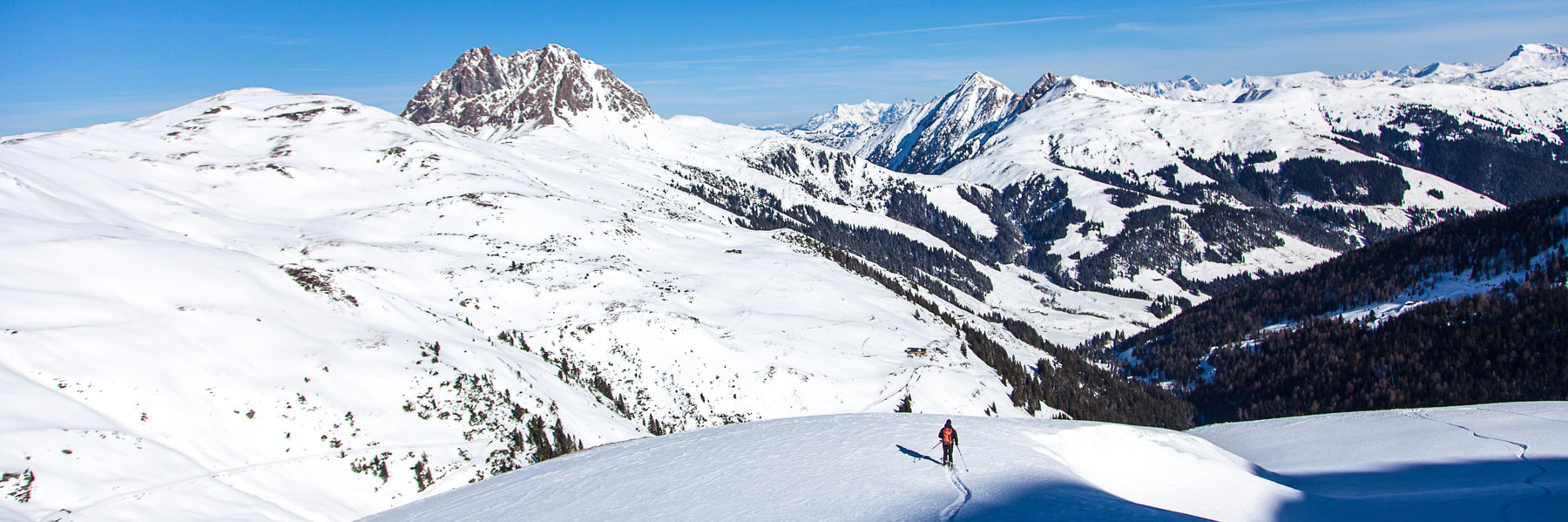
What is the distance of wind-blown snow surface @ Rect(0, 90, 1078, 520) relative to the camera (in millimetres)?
40156

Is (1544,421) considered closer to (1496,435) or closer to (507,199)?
(1496,435)

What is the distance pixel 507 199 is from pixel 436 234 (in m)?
20.9

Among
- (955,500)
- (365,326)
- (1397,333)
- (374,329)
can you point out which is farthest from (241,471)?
(1397,333)

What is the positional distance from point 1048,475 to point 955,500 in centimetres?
479

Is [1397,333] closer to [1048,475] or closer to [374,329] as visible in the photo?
[1048,475]

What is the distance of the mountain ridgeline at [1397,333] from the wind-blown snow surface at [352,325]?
4492cm

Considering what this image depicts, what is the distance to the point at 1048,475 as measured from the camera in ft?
76.1

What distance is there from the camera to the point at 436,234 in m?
108

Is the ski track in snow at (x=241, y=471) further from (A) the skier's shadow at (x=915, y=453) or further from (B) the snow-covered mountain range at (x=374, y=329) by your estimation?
(A) the skier's shadow at (x=915, y=453)

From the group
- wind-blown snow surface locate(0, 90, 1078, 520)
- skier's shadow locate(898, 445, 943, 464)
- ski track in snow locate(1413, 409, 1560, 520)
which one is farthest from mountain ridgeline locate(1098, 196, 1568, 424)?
skier's shadow locate(898, 445, 943, 464)

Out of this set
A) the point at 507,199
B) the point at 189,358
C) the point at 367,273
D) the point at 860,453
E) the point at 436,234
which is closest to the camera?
the point at 860,453

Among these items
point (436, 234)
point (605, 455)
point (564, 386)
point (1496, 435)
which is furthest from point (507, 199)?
point (1496, 435)

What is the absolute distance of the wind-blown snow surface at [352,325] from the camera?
132ft

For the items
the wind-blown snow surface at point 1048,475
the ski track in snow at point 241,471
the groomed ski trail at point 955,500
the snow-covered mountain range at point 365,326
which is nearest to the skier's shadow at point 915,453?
the wind-blown snow surface at point 1048,475
